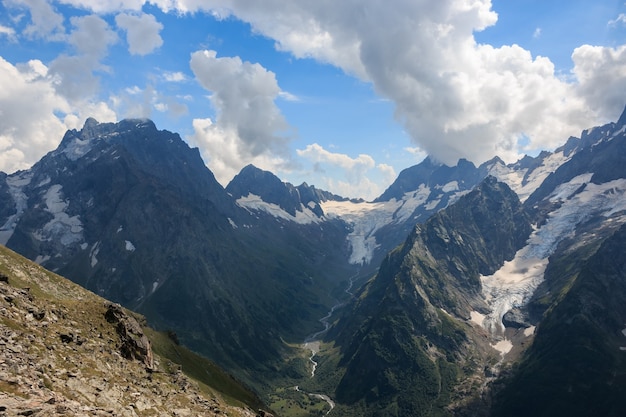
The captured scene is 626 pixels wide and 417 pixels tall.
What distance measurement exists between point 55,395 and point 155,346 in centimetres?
10849

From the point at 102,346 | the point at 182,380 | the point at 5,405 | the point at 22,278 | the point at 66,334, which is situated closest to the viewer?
the point at 5,405

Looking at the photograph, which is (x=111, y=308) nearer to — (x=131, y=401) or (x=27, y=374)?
(x=131, y=401)

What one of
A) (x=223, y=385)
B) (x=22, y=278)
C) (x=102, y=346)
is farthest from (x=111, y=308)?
(x=223, y=385)

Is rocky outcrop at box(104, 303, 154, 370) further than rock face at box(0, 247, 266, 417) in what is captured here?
Yes

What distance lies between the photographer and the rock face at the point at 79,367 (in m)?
57.2

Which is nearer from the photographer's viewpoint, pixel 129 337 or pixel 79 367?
pixel 79 367

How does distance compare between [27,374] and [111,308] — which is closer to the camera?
[27,374]

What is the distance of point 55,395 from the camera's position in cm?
5838

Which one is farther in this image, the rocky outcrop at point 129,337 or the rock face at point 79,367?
the rocky outcrop at point 129,337

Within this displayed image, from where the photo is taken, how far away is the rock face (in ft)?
188

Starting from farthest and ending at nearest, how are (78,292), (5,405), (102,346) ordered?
1. (78,292)
2. (102,346)
3. (5,405)

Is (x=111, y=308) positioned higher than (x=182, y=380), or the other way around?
(x=111, y=308)

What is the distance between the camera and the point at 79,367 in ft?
248

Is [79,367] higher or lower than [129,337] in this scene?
lower
